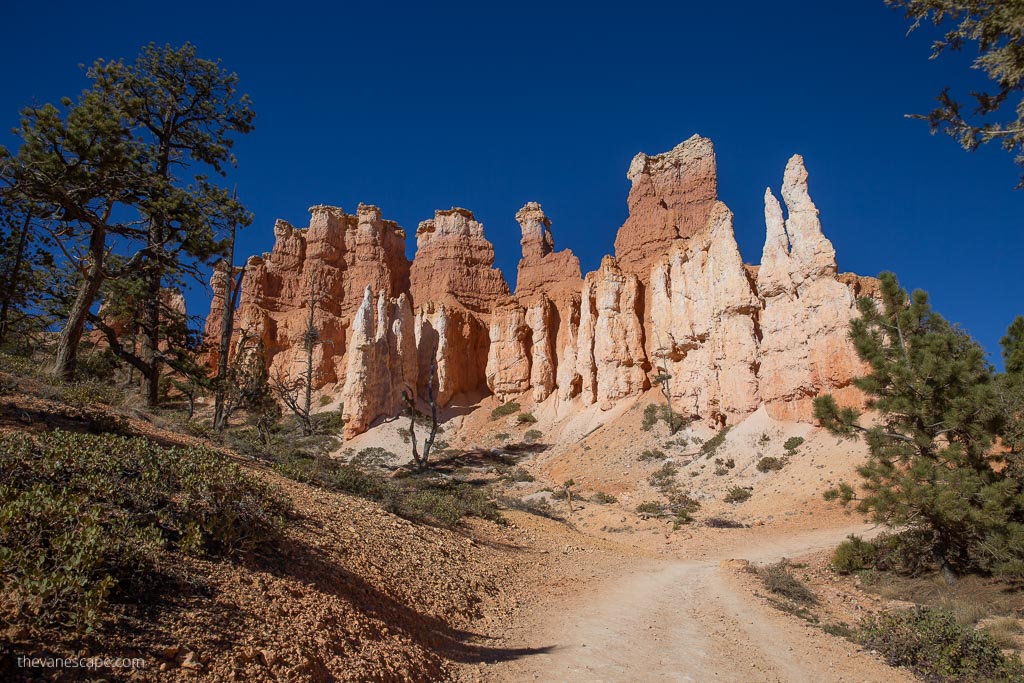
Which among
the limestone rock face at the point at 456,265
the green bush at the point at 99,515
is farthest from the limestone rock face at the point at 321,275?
the green bush at the point at 99,515

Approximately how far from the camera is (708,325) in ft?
124

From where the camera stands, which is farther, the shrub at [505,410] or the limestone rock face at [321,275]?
the limestone rock face at [321,275]

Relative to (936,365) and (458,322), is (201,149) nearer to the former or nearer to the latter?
(936,365)

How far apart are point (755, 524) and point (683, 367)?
1937cm

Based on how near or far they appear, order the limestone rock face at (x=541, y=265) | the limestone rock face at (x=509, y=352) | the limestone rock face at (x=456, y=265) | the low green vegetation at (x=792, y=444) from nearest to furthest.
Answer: the low green vegetation at (x=792, y=444) → the limestone rock face at (x=509, y=352) → the limestone rock face at (x=541, y=265) → the limestone rock face at (x=456, y=265)

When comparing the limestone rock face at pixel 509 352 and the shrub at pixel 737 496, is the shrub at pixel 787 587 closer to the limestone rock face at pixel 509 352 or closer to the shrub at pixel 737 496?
the shrub at pixel 737 496

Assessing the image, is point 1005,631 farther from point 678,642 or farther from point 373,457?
point 373,457

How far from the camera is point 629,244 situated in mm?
57688

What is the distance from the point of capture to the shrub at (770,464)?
25.8 meters

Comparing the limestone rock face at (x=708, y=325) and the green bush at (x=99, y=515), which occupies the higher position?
the limestone rock face at (x=708, y=325)

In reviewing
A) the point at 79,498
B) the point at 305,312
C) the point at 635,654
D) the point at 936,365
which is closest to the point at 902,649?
the point at 635,654

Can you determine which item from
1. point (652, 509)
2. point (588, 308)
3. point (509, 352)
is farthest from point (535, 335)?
point (652, 509)

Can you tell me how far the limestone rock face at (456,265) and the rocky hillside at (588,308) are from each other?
0.65 ft

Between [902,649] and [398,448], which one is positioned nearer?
[902,649]
